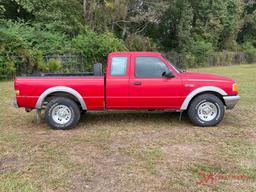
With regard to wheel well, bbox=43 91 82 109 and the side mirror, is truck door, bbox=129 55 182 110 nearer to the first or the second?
the side mirror

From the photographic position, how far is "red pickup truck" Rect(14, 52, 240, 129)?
6289mm

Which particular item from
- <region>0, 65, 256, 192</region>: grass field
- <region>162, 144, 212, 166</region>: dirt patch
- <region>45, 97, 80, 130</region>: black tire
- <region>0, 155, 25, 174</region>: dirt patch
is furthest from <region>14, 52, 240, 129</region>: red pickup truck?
<region>0, 155, 25, 174</region>: dirt patch

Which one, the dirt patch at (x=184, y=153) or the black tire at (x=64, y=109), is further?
the black tire at (x=64, y=109)

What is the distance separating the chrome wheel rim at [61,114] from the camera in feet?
20.9

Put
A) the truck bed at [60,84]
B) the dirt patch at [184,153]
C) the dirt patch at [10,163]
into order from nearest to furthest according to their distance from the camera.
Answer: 1. the dirt patch at [10,163]
2. the dirt patch at [184,153]
3. the truck bed at [60,84]

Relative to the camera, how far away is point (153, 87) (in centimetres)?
631

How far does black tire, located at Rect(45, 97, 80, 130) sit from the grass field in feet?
0.60

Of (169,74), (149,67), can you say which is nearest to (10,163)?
(149,67)

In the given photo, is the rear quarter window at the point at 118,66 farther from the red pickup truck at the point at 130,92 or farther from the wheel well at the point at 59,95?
the wheel well at the point at 59,95

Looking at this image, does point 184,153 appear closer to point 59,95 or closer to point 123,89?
point 123,89

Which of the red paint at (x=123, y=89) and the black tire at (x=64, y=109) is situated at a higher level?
the red paint at (x=123, y=89)

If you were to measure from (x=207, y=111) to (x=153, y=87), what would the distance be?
130cm

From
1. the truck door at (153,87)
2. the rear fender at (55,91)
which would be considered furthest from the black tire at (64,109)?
the truck door at (153,87)

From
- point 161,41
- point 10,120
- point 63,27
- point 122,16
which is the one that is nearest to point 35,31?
point 63,27
